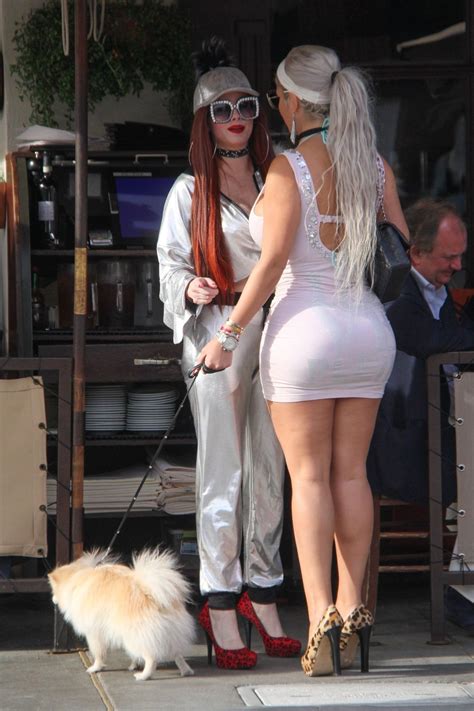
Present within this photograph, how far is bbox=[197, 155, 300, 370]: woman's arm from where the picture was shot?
417 cm

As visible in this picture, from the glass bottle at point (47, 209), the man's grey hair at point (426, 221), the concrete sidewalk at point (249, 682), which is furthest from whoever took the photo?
the glass bottle at point (47, 209)

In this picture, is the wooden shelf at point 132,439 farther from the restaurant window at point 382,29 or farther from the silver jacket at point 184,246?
the restaurant window at point 382,29

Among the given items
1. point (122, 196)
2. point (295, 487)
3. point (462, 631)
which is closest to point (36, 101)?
point (122, 196)

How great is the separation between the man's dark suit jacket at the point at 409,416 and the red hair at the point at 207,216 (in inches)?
27.0

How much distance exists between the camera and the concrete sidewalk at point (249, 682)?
4.06 metres

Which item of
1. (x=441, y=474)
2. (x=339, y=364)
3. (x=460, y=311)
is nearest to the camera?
(x=339, y=364)

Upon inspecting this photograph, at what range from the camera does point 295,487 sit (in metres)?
4.32

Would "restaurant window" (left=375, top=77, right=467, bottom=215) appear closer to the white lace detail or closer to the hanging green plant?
the hanging green plant

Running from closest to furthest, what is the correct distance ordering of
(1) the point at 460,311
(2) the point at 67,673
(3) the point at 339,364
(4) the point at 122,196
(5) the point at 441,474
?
1. (3) the point at 339,364
2. (2) the point at 67,673
3. (5) the point at 441,474
4. (1) the point at 460,311
5. (4) the point at 122,196

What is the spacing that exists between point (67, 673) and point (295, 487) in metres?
1.03

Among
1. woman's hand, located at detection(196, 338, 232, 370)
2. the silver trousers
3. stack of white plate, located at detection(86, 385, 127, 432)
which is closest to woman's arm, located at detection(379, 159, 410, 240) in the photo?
the silver trousers

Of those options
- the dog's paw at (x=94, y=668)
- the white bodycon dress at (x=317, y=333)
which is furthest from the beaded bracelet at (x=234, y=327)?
the dog's paw at (x=94, y=668)

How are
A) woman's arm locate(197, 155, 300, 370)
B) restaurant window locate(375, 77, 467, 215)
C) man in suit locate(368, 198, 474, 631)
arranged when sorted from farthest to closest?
restaurant window locate(375, 77, 467, 215) → man in suit locate(368, 198, 474, 631) → woman's arm locate(197, 155, 300, 370)

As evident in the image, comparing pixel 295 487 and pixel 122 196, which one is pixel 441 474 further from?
pixel 122 196
